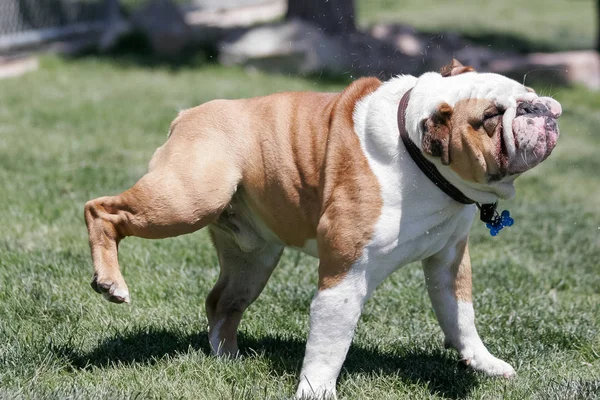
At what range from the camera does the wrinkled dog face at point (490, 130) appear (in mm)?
3139

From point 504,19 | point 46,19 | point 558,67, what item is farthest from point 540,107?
point 504,19

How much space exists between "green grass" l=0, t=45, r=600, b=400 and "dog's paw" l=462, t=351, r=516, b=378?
0.05 m

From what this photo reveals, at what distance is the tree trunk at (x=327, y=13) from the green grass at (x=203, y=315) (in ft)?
16.1

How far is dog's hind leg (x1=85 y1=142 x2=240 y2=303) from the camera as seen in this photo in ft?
11.8

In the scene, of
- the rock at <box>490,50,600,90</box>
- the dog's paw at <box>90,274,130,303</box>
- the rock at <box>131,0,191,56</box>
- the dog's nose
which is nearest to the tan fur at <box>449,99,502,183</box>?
the dog's nose

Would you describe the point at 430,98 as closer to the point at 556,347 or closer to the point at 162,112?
the point at 556,347

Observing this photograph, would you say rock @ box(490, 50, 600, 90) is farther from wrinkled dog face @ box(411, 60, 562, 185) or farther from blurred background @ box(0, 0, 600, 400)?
wrinkled dog face @ box(411, 60, 562, 185)

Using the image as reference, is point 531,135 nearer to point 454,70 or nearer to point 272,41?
point 454,70

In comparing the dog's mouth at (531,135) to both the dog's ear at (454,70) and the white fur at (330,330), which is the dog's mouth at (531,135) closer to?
the dog's ear at (454,70)

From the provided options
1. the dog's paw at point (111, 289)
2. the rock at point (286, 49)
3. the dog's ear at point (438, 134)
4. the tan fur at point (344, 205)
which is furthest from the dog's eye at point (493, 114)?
the rock at point (286, 49)

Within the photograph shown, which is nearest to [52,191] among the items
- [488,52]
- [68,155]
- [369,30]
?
[68,155]

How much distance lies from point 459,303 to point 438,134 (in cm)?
102

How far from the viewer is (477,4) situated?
24.4m

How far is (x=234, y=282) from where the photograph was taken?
417cm
